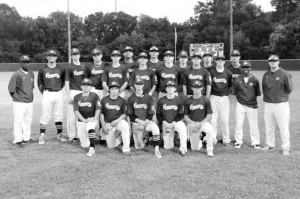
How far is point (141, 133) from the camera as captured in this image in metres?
6.69

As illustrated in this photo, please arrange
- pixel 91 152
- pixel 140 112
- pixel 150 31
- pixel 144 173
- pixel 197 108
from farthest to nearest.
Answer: pixel 150 31 < pixel 140 112 < pixel 197 108 < pixel 91 152 < pixel 144 173

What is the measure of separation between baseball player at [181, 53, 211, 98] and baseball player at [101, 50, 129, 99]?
48.0 inches

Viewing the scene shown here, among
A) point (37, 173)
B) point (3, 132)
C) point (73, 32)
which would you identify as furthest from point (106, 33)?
point (37, 173)

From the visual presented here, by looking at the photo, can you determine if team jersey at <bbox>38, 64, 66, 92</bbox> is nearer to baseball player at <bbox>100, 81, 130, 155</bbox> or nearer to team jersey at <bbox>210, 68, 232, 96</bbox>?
baseball player at <bbox>100, 81, 130, 155</bbox>

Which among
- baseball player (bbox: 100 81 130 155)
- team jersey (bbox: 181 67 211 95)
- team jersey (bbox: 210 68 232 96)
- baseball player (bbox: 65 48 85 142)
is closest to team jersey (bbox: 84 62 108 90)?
baseball player (bbox: 65 48 85 142)

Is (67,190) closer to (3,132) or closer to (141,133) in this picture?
(141,133)

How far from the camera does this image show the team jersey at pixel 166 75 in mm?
7020

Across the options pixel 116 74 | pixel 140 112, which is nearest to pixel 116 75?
pixel 116 74

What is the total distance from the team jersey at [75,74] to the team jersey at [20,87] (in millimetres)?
825

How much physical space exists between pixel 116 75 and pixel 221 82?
2182mm

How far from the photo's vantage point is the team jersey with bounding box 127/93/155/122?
6664 millimetres

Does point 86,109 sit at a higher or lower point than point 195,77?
lower

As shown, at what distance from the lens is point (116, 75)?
7094mm

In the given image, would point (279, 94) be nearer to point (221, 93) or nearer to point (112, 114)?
point (221, 93)
